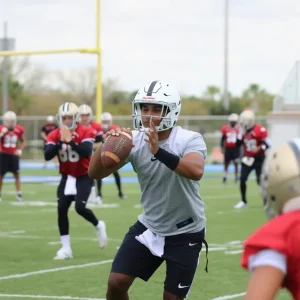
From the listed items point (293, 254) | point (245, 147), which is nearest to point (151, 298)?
point (293, 254)

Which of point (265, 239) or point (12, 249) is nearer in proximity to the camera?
point (265, 239)

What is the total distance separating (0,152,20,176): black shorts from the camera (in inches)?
680

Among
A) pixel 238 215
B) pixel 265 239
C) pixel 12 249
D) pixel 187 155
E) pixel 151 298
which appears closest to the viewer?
pixel 265 239

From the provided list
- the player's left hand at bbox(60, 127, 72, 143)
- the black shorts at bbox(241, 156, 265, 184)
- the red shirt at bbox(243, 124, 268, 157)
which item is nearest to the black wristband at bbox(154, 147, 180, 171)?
the player's left hand at bbox(60, 127, 72, 143)

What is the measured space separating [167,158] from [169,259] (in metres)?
0.75

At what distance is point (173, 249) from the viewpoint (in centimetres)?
519

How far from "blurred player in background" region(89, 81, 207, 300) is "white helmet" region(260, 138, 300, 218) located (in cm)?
228

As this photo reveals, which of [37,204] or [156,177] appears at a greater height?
[156,177]

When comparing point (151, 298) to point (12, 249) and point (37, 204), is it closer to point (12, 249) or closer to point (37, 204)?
point (12, 249)

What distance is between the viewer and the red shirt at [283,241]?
2.55 m

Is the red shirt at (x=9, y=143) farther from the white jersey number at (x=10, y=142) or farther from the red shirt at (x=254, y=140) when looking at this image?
the red shirt at (x=254, y=140)

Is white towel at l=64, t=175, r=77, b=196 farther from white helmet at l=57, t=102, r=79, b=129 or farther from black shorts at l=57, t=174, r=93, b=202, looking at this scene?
white helmet at l=57, t=102, r=79, b=129

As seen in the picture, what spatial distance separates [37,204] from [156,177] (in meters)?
11.3

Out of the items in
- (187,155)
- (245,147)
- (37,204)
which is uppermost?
(187,155)
